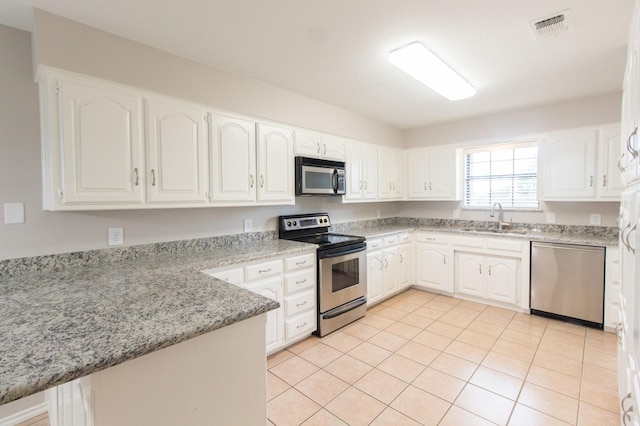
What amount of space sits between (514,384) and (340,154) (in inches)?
108

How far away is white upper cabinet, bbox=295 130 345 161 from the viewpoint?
127 inches

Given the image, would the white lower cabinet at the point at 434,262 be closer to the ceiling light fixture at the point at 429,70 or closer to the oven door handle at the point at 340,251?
the oven door handle at the point at 340,251

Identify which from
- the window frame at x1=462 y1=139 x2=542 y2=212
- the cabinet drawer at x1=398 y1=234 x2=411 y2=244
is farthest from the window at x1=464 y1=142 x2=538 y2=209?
the cabinet drawer at x1=398 y1=234 x2=411 y2=244

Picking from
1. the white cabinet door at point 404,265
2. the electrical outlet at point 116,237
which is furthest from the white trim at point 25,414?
the white cabinet door at point 404,265

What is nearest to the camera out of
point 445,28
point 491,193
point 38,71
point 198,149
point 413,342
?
point 38,71

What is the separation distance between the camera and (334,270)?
3115 mm

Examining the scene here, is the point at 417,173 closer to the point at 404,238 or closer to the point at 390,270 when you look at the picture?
the point at 404,238

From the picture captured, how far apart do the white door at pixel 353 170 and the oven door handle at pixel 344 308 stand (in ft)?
4.13

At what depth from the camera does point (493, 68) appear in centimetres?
265

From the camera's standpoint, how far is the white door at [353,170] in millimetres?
3834

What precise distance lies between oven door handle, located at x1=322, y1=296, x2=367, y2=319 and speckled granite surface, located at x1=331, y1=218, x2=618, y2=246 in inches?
30.0

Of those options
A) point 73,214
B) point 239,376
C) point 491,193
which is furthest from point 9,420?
point 491,193

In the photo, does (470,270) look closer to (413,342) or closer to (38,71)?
(413,342)

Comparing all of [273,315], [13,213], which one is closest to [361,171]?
[273,315]
